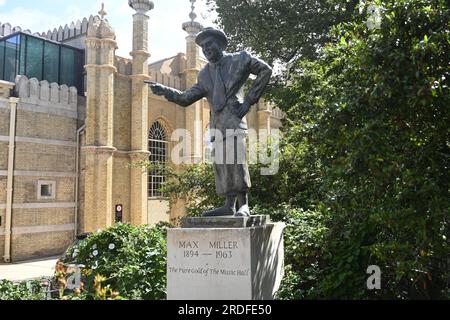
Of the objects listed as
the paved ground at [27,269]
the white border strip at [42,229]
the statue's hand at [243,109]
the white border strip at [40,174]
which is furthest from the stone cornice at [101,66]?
the statue's hand at [243,109]

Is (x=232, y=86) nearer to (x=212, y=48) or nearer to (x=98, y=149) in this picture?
(x=212, y=48)

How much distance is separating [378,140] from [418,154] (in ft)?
1.45

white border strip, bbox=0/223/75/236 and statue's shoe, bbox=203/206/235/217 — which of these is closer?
statue's shoe, bbox=203/206/235/217

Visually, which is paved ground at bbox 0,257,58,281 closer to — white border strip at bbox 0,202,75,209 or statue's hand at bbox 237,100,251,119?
white border strip at bbox 0,202,75,209

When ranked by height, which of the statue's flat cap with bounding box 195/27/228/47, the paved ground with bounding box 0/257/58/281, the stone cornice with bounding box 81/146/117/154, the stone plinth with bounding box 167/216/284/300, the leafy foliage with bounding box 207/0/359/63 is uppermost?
the leafy foliage with bounding box 207/0/359/63

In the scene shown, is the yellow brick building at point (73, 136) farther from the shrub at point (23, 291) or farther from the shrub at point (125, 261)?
the shrub at point (23, 291)

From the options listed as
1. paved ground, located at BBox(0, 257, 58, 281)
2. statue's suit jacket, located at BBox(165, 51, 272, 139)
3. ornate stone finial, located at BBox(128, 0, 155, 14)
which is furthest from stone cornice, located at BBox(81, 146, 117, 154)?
statue's suit jacket, located at BBox(165, 51, 272, 139)

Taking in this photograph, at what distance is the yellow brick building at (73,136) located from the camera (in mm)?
19281

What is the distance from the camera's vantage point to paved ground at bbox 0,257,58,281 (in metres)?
14.4

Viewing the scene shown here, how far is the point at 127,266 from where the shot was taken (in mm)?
7125

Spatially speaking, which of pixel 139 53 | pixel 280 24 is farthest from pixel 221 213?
pixel 139 53

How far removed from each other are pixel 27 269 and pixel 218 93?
13922 millimetres

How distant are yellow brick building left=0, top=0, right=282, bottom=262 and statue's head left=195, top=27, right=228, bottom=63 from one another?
40.5 ft
